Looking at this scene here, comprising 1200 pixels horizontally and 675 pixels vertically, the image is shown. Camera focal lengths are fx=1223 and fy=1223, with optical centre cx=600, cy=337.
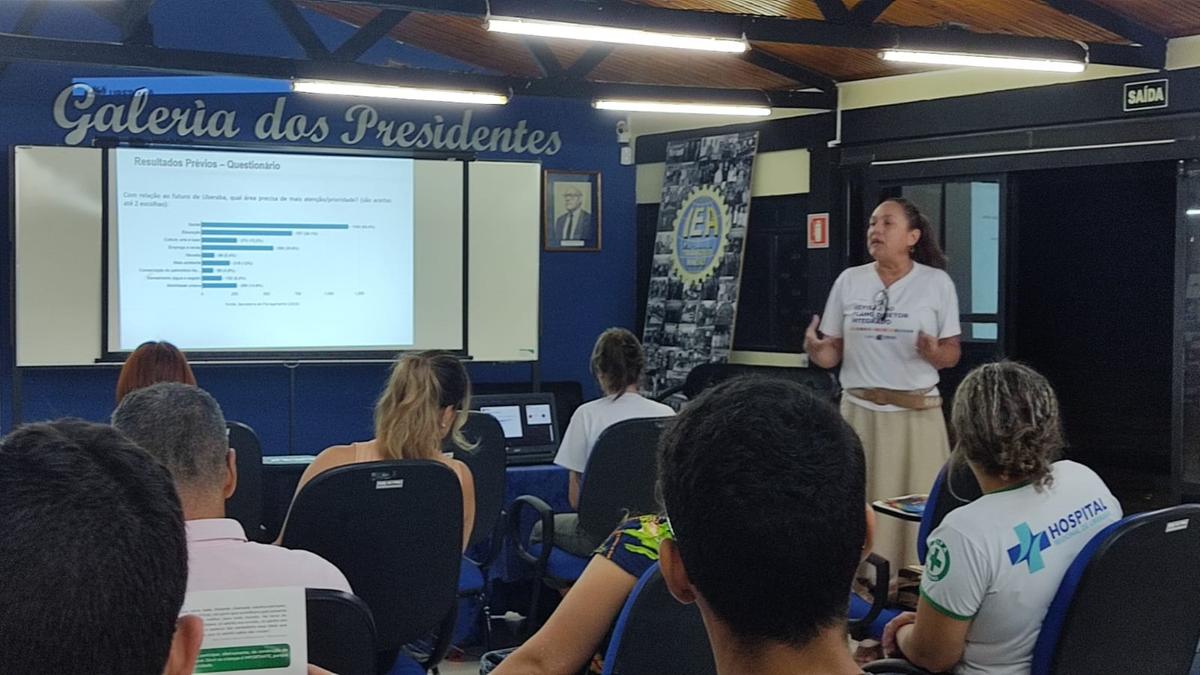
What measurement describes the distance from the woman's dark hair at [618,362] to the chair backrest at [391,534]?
1.39 metres

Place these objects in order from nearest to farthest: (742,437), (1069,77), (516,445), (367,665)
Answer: (742,437), (367,665), (516,445), (1069,77)

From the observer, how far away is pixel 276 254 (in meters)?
7.40

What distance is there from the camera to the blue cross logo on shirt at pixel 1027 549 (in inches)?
91.9

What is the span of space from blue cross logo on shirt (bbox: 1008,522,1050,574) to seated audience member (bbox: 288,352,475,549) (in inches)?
67.8

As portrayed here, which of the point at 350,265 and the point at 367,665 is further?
the point at 350,265

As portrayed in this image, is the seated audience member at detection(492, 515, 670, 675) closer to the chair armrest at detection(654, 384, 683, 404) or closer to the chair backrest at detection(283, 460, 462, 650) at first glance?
the chair backrest at detection(283, 460, 462, 650)

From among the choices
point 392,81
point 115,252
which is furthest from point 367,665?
point 115,252

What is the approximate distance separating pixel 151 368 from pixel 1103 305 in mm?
7517

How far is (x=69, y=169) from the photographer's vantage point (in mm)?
6922

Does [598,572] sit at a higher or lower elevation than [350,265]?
lower

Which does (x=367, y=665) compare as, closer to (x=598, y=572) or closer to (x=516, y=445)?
(x=598, y=572)


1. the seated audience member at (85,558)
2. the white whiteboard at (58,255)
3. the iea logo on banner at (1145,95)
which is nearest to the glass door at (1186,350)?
the iea logo on banner at (1145,95)

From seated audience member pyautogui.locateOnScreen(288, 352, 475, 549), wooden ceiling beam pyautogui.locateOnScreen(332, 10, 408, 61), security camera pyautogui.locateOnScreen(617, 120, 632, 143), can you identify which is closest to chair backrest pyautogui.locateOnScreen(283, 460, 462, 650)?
seated audience member pyautogui.locateOnScreen(288, 352, 475, 549)

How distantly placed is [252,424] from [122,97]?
2161mm
